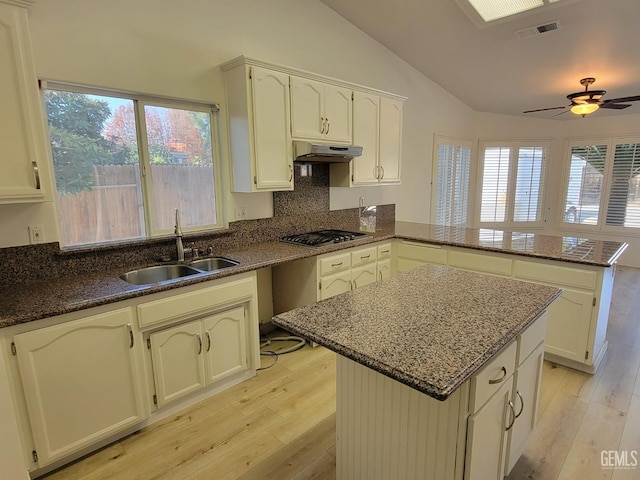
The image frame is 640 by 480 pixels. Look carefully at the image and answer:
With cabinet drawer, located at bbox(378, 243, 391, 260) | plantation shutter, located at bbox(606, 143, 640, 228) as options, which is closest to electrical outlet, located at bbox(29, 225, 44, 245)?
cabinet drawer, located at bbox(378, 243, 391, 260)

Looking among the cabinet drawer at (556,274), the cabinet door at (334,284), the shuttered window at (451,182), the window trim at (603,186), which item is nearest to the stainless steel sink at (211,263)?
the cabinet door at (334,284)

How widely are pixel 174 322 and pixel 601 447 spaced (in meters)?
2.52

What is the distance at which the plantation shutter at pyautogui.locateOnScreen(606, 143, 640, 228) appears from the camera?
5.65 metres

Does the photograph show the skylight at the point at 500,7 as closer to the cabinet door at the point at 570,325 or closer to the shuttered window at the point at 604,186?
the cabinet door at the point at 570,325

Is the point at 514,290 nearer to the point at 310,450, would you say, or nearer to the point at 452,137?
the point at 310,450

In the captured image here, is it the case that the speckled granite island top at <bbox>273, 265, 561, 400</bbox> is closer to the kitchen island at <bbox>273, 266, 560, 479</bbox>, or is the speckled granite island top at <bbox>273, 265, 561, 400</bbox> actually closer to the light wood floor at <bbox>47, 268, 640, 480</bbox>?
the kitchen island at <bbox>273, 266, 560, 479</bbox>

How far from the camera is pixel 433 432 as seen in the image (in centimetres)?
123

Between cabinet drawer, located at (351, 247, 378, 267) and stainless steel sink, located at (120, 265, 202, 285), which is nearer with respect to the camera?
stainless steel sink, located at (120, 265, 202, 285)

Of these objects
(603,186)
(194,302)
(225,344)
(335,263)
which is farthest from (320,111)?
(603,186)

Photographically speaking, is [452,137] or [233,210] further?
[452,137]

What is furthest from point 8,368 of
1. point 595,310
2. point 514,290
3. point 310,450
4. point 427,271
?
point 595,310

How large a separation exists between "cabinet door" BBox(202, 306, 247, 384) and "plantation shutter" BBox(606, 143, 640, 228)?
6447 millimetres

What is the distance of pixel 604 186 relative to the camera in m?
5.88

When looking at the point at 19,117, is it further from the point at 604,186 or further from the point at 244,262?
the point at 604,186
